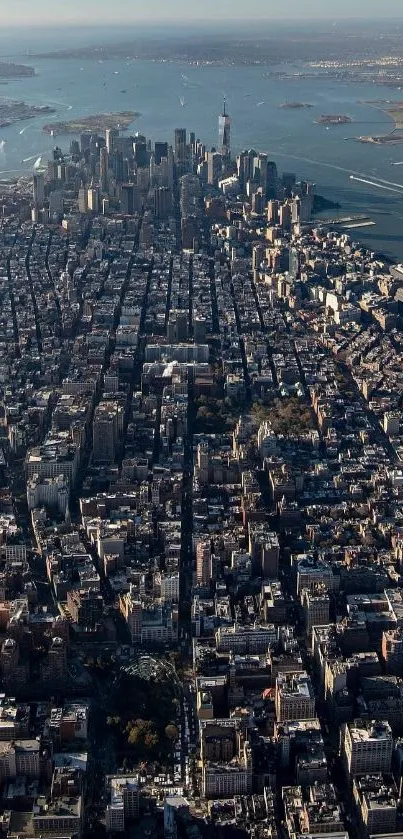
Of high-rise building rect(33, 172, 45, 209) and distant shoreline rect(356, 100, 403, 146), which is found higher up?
high-rise building rect(33, 172, 45, 209)

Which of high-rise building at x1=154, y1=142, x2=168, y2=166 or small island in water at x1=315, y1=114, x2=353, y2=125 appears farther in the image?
small island in water at x1=315, y1=114, x2=353, y2=125

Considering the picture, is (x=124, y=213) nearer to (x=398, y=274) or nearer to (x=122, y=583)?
(x=398, y=274)

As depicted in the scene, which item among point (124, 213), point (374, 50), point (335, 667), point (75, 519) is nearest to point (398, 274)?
point (124, 213)

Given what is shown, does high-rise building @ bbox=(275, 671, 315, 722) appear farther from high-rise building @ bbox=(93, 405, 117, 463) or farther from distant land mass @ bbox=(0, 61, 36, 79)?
distant land mass @ bbox=(0, 61, 36, 79)

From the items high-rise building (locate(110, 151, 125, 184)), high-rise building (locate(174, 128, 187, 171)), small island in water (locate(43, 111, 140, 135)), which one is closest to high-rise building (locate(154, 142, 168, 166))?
high-rise building (locate(110, 151, 125, 184))

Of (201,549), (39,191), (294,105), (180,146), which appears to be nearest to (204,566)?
(201,549)
